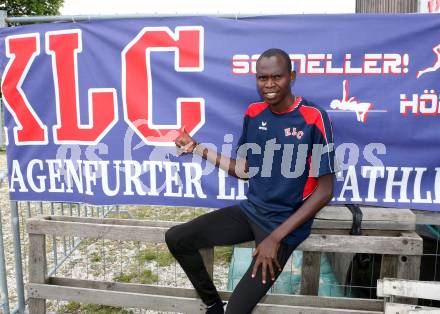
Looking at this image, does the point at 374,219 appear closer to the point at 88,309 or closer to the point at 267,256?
the point at 267,256

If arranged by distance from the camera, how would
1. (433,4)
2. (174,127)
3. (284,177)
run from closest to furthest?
(284,177)
(174,127)
(433,4)

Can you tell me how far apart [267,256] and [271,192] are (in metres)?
0.45

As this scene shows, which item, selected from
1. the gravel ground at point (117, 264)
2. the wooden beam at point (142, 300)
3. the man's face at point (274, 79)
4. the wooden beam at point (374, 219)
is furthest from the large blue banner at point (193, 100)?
the gravel ground at point (117, 264)

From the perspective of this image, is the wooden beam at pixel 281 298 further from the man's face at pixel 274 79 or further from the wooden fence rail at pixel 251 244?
the man's face at pixel 274 79

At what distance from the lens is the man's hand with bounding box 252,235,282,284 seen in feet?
8.54

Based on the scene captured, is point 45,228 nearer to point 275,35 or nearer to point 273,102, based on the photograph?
Answer: point 273,102

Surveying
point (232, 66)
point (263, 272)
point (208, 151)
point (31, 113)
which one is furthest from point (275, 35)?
point (31, 113)

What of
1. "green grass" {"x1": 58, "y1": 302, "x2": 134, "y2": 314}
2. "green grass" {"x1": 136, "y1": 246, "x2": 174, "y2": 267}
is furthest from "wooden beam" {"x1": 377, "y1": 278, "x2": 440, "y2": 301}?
"green grass" {"x1": 136, "y1": 246, "x2": 174, "y2": 267}

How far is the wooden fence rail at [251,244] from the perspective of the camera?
3.07 metres

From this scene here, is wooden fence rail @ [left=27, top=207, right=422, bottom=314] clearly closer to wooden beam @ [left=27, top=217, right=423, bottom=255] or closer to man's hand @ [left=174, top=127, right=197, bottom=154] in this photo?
wooden beam @ [left=27, top=217, right=423, bottom=255]

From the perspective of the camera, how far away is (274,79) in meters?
2.65

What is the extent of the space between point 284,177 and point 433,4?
2.91m

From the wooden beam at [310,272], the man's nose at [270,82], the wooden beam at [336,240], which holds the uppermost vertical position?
the man's nose at [270,82]

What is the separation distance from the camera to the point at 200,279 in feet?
9.73
